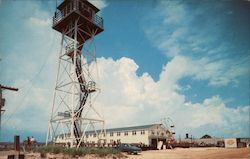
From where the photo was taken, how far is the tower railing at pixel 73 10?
1021 inches

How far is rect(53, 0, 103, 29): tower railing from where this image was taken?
2592cm

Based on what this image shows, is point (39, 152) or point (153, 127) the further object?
point (153, 127)

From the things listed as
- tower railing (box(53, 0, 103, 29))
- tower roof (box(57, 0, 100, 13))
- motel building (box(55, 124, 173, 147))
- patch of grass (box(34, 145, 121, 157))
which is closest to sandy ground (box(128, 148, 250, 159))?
patch of grass (box(34, 145, 121, 157))

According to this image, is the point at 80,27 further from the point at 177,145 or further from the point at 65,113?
the point at 177,145

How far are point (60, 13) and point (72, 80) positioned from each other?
26.7 ft

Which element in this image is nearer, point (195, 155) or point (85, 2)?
point (195, 155)

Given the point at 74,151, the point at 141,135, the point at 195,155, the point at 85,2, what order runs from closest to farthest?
the point at 74,151 → the point at 195,155 → the point at 85,2 → the point at 141,135

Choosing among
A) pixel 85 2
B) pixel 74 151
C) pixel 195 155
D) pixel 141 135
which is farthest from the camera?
pixel 141 135

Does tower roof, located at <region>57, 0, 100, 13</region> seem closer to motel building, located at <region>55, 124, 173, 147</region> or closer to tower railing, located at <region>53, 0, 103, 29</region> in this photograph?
tower railing, located at <region>53, 0, 103, 29</region>

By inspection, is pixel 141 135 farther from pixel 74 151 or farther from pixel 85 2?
pixel 74 151

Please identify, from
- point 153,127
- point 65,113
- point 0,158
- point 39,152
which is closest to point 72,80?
point 65,113

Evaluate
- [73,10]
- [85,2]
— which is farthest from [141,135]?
[73,10]

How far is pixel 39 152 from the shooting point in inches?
802

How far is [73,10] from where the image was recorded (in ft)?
83.5
